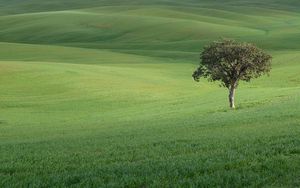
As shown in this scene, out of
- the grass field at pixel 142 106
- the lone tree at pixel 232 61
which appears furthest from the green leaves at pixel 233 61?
the grass field at pixel 142 106

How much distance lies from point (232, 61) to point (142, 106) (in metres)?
9.38

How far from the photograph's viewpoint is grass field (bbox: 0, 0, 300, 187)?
12.4 meters

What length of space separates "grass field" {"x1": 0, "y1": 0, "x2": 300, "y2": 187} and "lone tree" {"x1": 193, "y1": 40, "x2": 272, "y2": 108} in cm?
236

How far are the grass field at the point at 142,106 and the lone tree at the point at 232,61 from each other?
2.36m

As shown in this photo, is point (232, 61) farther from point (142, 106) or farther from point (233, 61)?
point (142, 106)

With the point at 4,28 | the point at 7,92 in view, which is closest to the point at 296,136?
the point at 7,92

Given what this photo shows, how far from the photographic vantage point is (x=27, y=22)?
156 meters

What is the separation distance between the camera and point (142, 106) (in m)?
48.6

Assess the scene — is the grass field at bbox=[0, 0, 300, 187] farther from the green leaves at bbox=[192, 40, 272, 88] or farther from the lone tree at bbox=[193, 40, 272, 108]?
the green leaves at bbox=[192, 40, 272, 88]

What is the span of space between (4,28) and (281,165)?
14669 centimetres

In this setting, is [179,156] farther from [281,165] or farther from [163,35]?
[163,35]

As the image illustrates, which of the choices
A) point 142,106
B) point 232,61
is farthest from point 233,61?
point 142,106

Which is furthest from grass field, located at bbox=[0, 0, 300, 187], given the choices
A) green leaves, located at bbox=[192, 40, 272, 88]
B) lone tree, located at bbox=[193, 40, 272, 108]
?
green leaves, located at bbox=[192, 40, 272, 88]

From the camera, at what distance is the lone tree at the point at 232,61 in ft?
143
